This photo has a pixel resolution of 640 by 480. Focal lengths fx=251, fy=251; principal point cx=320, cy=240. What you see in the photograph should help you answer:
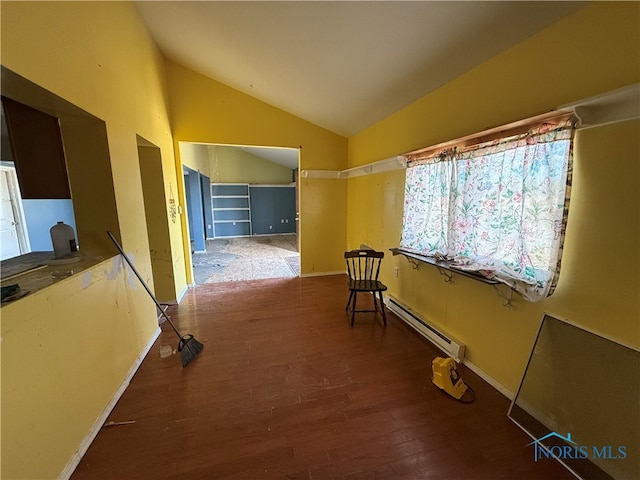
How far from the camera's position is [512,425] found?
158 centimetres

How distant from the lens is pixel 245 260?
566 centimetres

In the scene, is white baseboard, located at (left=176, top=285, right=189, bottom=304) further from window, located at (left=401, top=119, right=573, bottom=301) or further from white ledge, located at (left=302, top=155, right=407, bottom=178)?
window, located at (left=401, top=119, right=573, bottom=301)

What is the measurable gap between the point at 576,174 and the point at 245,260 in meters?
5.34

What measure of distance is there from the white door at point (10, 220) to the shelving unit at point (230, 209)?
4469mm

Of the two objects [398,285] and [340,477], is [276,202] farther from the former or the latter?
[340,477]

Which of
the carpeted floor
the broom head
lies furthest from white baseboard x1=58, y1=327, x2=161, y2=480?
the carpeted floor

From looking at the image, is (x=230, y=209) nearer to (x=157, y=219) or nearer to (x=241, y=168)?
(x=241, y=168)

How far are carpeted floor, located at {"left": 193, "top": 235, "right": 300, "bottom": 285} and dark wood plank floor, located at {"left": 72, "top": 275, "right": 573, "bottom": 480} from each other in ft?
6.45

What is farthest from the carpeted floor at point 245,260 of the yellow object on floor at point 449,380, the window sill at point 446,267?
the yellow object on floor at point 449,380

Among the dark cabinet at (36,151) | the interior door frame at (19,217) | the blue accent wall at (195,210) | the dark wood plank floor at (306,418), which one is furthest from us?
the blue accent wall at (195,210)

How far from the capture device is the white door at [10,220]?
4027mm

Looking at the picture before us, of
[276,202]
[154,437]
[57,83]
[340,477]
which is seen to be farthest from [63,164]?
[276,202]

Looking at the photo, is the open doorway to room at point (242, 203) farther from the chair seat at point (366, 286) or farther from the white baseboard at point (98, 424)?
the white baseboard at point (98, 424)

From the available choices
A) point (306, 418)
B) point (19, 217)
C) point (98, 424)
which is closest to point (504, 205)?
point (306, 418)
